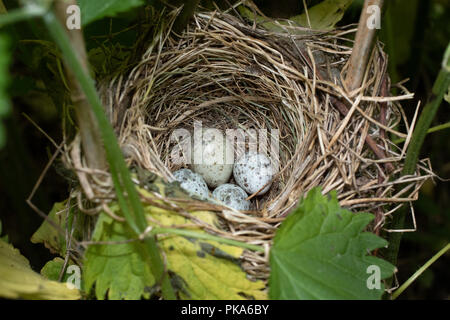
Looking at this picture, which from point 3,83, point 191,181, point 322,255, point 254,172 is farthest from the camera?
point 254,172

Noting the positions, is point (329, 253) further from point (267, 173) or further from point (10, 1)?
point (10, 1)

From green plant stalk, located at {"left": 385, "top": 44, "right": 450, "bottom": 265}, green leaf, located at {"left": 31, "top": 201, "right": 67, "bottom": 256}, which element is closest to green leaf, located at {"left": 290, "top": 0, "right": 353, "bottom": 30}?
green plant stalk, located at {"left": 385, "top": 44, "right": 450, "bottom": 265}

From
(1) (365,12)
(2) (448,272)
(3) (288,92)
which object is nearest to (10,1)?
(3) (288,92)

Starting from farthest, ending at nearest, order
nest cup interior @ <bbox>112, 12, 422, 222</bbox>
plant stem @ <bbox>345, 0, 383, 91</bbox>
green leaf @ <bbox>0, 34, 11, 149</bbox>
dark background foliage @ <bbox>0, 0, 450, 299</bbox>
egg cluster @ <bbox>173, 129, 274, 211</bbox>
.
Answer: egg cluster @ <bbox>173, 129, 274, 211</bbox>, dark background foliage @ <bbox>0, 0, 450, 299</bbox>, nest cup interior @ <bbox>112, 12, 422, 222</bbox>, plant stem @ <bbox>345, 0, 383, 91</bbox>, green leaf @ <bbox>0, 34, 11, 149</bbox>

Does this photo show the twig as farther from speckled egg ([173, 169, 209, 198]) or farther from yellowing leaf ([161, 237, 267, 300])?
speckled egg ([173, 169, 209, 198])

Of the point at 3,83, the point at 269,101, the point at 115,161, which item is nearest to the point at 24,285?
the point at 115,161

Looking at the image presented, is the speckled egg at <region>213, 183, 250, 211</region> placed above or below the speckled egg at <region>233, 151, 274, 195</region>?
below

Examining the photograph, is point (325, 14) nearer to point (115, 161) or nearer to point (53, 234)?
point (115, 161)
